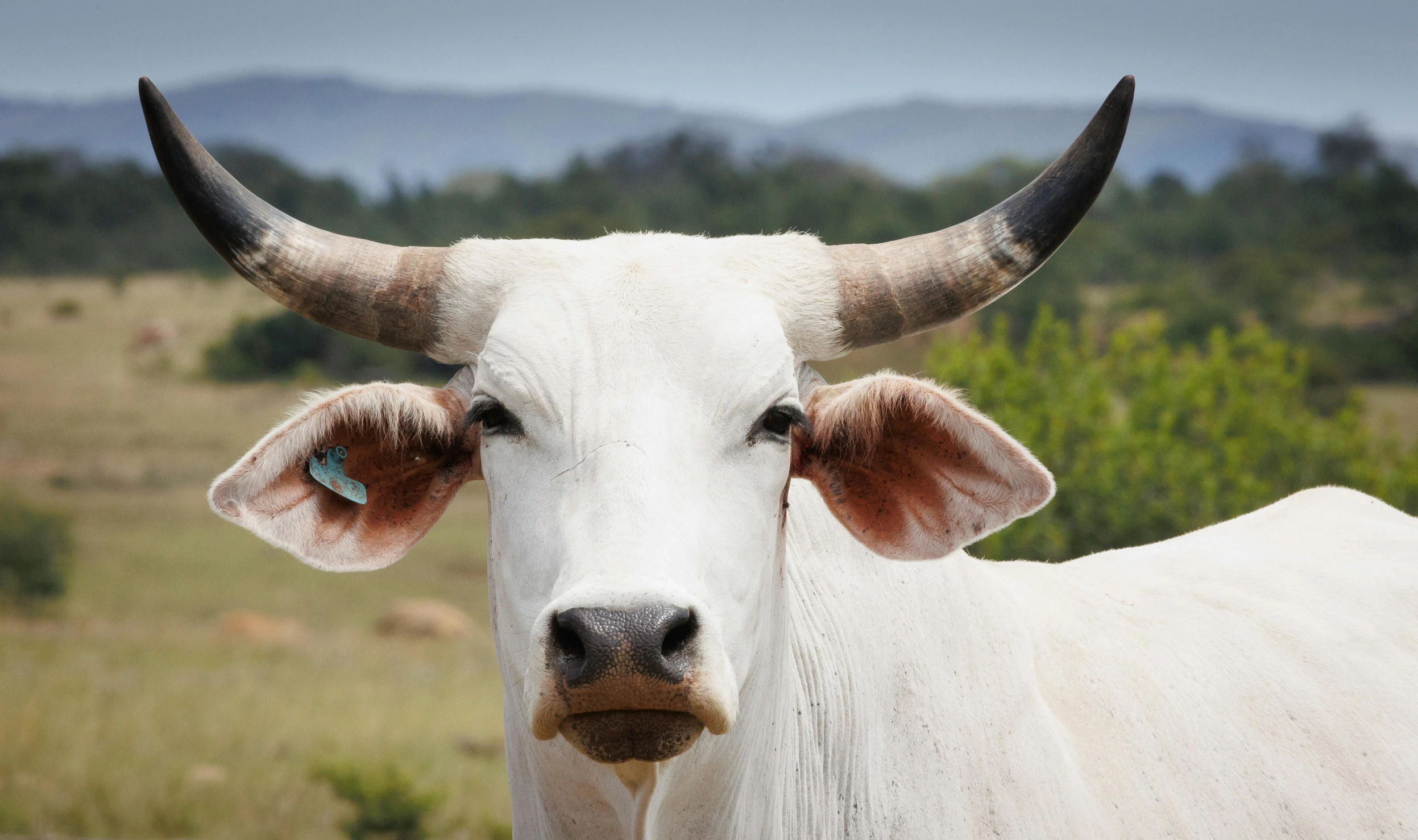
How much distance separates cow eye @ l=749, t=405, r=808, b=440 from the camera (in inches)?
124

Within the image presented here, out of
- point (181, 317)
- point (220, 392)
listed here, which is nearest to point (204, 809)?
point (220, 392)

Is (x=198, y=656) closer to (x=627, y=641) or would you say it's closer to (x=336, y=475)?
(x=336, y=475)

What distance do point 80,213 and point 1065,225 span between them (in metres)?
102

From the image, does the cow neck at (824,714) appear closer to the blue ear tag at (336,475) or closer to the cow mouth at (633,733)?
the cow mouth at (633,733)

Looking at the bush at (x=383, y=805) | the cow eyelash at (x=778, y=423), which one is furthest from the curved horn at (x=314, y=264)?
the bush at (x=383, y=805)

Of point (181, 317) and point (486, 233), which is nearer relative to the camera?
point (181, 317)

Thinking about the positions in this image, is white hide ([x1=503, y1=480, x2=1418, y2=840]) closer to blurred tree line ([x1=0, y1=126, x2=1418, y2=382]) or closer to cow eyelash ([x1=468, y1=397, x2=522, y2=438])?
cow eyelash ([x1=468, y1=397, x2=522, y2=438])

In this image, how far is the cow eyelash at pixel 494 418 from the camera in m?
3.21

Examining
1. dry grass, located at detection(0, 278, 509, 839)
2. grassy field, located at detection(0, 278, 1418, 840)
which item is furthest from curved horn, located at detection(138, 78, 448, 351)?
dry grass, located at detection(0, 278, 509, 839)

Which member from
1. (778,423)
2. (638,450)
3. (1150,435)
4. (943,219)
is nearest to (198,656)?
(1150,435)

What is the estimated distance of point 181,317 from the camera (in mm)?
71500

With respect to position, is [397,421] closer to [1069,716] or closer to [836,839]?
[836,839]

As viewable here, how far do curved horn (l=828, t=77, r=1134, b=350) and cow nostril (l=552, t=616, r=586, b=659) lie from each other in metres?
1.30

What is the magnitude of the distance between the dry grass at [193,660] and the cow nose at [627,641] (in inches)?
407
